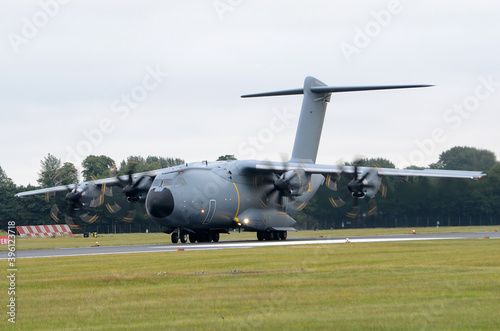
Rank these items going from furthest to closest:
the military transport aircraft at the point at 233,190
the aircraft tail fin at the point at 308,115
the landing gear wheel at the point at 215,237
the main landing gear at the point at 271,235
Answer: the aircraft tail fin at the point at 308,115
the main landing gear at the point at 271,235
the landing gear wheel at the point at 215,237
the military transport aircraft at the point at 233,190

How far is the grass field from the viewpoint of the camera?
10.9 metres

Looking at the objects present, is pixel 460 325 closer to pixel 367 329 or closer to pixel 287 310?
pixel 367 329

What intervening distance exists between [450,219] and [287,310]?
50.1 metres

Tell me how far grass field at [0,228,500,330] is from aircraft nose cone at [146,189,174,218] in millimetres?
15084

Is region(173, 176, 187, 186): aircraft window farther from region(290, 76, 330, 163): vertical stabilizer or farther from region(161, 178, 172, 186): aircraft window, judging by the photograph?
region(290, 76, 330, 163): vertical stabilizer

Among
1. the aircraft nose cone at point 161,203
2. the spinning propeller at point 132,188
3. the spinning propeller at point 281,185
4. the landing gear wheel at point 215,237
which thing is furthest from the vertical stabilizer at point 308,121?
the aircraft nose cone at point 161,203

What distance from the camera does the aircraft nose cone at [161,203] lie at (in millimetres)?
37594

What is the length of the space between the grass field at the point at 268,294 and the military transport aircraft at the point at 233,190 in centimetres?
1627

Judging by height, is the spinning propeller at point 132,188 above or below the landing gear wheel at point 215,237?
above

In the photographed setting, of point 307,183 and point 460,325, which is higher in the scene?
point 307,183

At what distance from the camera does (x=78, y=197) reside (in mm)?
42125

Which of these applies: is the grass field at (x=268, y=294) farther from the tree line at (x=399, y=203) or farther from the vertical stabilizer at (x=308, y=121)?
the vertical stabilizer at (x=308, y=121)

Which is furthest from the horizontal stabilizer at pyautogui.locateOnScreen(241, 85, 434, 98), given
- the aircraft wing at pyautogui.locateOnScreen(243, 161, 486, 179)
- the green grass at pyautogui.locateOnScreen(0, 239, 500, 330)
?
the green grass at pyautogui.locateOnScreen(0, 239, 500, 330)

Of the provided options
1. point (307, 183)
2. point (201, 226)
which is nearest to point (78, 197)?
point (201, 226)
